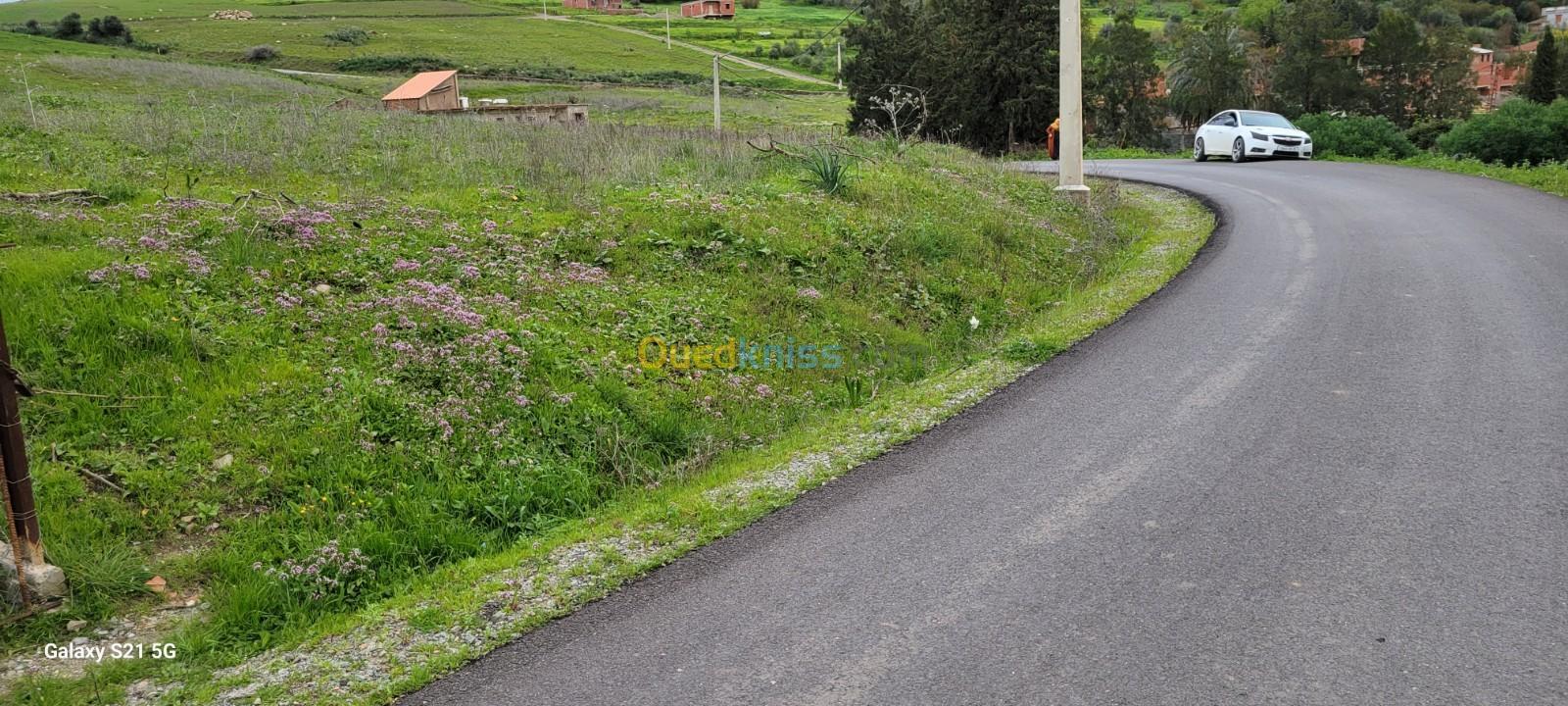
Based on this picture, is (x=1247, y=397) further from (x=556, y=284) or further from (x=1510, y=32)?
(x=1510, y=32)

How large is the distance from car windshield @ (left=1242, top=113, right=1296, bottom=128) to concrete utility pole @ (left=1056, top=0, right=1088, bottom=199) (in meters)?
12.8

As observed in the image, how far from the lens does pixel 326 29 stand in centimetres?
9525

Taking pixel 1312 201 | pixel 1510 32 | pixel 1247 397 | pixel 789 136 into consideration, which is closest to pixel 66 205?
pixel 1247 397

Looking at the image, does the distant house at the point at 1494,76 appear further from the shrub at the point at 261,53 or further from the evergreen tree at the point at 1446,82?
the shrub at the point at 261,53

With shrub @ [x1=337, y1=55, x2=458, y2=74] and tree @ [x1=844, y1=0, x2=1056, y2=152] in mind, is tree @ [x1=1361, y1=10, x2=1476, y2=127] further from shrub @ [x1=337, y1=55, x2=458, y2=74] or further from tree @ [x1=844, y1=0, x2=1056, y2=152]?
shrub @ [x1=337, y1=55, x2=458, y2=74]

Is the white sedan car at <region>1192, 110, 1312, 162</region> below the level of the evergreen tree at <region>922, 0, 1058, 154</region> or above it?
below

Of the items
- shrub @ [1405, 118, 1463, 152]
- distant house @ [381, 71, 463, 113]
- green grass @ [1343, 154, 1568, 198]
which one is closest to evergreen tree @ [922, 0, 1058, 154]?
shrub @ [1405, 118, 1463, 152]

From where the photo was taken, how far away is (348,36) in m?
90.7

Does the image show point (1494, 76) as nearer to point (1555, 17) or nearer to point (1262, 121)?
point (1555, 17)

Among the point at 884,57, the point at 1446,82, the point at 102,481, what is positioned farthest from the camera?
the point at 1446,82

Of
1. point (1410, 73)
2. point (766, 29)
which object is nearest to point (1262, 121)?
point (1410, 73)

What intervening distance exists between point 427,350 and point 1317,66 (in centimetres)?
6518

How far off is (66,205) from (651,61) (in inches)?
3379

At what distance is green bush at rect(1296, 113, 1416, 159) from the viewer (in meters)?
26.8
